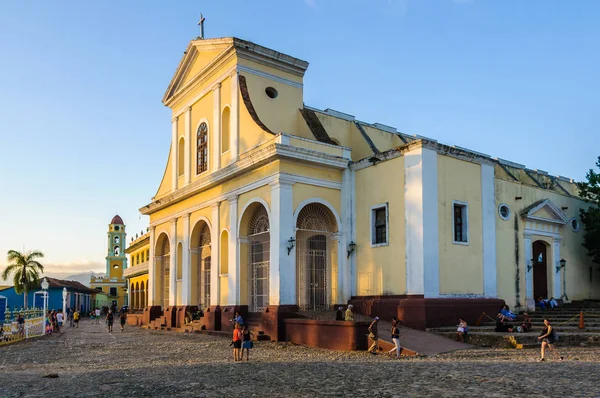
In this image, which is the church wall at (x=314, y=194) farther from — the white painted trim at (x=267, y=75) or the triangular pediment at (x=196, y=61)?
the triangular pediment at (x=196, y=61)

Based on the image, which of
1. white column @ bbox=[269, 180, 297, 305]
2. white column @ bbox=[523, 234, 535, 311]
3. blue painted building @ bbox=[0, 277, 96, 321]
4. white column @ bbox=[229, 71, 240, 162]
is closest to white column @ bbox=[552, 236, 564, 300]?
white column @ bbox=[523, 234, 535, 311]

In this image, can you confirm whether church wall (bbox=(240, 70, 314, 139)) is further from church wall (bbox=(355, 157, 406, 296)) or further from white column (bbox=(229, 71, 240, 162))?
church wall (bbox=(355, 157, 406, 296))

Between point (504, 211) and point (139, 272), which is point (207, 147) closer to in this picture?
point (504, 211)

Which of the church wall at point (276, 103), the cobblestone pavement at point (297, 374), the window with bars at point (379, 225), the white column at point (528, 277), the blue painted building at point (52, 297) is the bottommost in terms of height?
the blue painted building at point (52, 297)

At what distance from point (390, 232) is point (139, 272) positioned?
3740 cm

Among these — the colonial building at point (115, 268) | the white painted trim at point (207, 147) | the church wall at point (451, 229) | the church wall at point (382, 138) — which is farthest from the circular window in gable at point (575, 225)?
the colonial building at point (115, 268)

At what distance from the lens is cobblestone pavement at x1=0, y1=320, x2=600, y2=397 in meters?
9.61

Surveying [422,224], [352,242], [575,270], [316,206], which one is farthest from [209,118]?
[575,270]

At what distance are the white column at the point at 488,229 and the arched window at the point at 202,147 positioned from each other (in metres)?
11.8

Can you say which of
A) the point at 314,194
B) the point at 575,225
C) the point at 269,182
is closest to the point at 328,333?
the point at 314,194

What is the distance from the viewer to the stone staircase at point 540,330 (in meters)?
15.8

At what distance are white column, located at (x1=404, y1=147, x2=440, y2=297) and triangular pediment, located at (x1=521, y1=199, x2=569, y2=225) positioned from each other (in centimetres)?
492

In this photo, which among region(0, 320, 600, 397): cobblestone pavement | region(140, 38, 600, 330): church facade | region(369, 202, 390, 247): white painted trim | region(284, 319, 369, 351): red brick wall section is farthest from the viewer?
region(369, 202, 390, 247): white painted trim

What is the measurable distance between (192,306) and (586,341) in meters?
16.1
